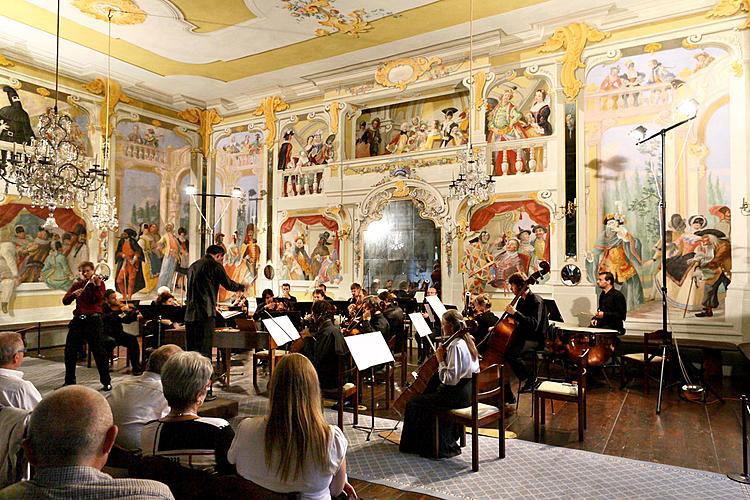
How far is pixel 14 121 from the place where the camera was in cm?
1145

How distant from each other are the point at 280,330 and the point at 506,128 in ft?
22.6

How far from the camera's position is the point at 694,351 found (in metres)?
8.96

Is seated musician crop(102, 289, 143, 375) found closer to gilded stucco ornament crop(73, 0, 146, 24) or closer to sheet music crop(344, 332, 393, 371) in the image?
sheet music crop(344, 332, 393, 371)

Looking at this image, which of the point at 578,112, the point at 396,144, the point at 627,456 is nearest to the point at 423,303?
the point at 396,144

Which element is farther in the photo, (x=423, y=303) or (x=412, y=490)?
(x=423, y=303)

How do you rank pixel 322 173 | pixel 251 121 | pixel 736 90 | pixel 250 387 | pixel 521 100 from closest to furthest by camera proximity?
1. pixel 250 387
2. pixel 736 90
3. pixel 521 100
4. pixel 322 173
5. pixel 251 121

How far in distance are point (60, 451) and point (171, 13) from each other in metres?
10.6

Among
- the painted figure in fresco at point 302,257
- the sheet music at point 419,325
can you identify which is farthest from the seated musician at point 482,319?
the painted figure in fresco at point 302,257

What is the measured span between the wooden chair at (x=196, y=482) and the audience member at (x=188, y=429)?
4.3 inches

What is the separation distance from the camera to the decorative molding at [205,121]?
15555 millimetres

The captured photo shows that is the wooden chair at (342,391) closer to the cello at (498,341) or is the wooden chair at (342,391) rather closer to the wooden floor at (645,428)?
the wooden floor at (645,428)

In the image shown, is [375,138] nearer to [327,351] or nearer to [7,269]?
[327,351]

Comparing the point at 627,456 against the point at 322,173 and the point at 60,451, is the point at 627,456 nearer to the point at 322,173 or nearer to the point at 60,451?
the point at 60,451

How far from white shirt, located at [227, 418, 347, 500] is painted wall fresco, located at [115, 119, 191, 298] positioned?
38.4 ft
